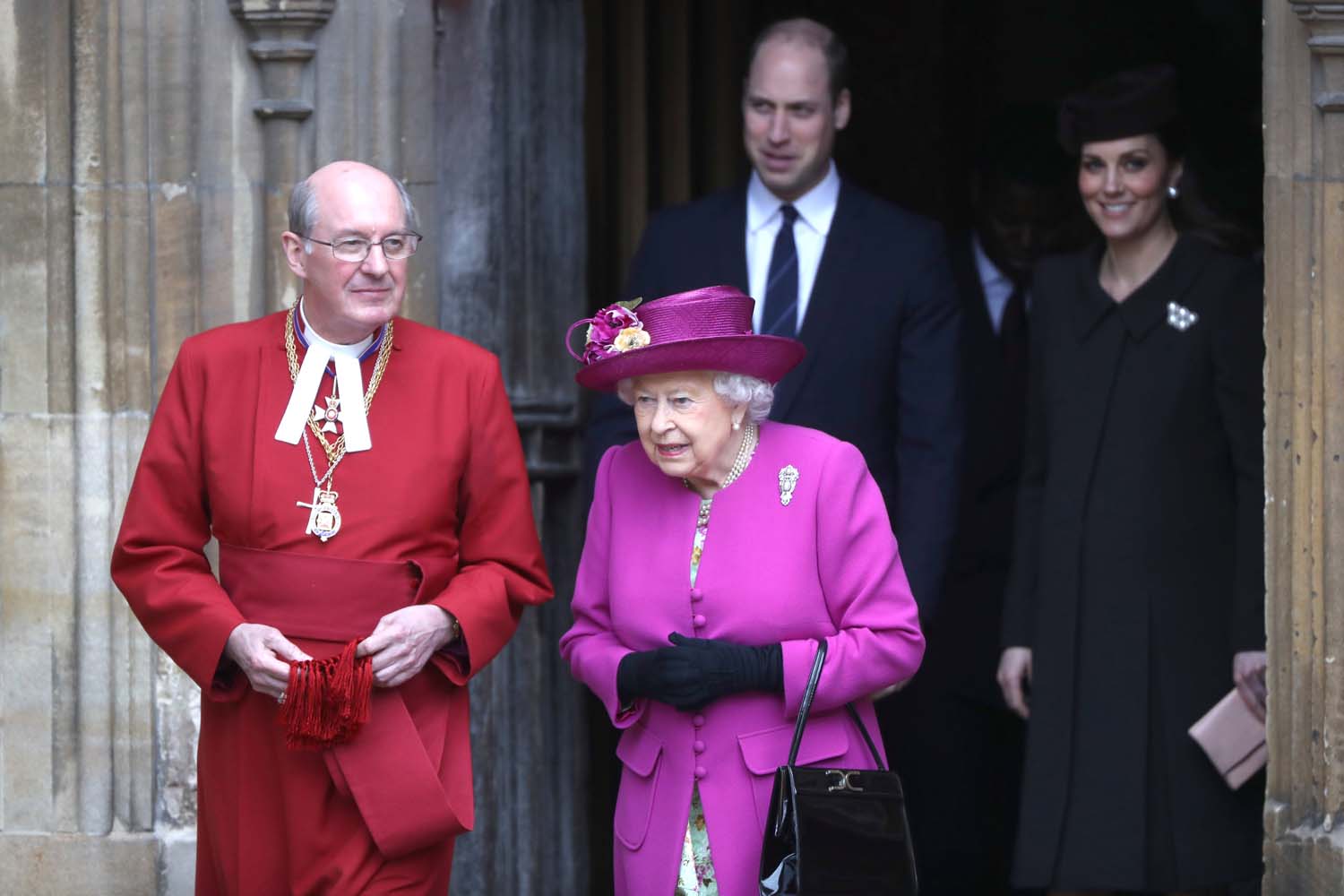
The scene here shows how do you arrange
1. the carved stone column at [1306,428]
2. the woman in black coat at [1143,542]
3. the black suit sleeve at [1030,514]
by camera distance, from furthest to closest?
the black suit sleeve at [1030,514] → the woman in black coat at [1143,542] → the carved stone column at [1306,428]

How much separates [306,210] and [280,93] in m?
1.16

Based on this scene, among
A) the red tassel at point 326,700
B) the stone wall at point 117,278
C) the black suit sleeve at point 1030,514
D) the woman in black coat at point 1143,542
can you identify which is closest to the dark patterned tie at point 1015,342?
the black suit sleeve at point 1030,514

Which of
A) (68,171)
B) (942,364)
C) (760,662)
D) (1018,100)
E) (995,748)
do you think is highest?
(1018,100)

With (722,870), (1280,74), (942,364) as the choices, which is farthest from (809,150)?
(722,870)

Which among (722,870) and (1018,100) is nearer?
(722,870)

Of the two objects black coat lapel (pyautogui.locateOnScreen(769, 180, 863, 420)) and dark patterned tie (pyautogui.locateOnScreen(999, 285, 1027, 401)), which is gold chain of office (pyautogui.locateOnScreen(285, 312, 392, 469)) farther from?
dark patterned tie (pyautogui.locateOnScreen(999, 285, 1027, 401))

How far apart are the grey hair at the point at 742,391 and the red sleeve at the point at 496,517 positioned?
26 cm

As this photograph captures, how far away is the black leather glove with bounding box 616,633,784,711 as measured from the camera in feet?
13.9

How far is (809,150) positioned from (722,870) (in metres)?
1.93

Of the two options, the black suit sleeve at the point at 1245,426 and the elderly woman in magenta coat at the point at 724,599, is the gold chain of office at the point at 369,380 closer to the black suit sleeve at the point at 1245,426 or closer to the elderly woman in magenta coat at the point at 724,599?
the elderly woman in magenta coat at the point at 724,599

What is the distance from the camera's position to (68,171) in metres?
5.45

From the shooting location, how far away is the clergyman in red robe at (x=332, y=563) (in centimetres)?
427

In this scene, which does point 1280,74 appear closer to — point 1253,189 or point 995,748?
point 1253,189

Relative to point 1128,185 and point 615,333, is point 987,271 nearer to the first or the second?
point 1128,185
